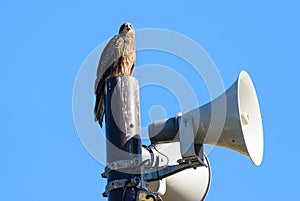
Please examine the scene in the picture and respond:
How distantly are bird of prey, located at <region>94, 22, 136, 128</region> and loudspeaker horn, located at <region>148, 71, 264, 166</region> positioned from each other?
2.12ft

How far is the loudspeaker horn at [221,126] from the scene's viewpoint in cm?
450

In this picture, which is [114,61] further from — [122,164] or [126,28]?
[122,164]

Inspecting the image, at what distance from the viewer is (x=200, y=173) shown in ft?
17.7

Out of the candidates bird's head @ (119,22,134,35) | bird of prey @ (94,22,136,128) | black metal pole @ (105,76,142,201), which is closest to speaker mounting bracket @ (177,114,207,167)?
black metal pole @ (105,76,142,201)

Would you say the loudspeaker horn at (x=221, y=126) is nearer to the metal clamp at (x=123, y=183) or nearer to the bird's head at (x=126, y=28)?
the metal clamp at (x=123, y=183)

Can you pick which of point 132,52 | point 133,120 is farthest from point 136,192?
point 132,52

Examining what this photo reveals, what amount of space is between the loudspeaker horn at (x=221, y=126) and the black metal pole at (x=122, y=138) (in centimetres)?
27

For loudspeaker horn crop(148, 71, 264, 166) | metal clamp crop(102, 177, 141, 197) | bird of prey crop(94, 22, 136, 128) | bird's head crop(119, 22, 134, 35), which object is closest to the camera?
metal clamp crop(102, 177, 141, 197)

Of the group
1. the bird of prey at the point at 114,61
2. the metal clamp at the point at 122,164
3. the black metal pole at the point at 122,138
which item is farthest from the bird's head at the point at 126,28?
the metal clamp at the point at 122,164

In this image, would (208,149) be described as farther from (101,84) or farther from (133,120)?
(101,84)

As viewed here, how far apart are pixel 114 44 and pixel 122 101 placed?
2.20m

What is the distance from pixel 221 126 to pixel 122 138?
0.72m

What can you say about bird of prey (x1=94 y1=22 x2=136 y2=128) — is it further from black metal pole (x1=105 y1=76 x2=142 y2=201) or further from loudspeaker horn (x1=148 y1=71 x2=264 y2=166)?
loudspeaker horn (x1=148 y1=71 x2=264 y2=166)

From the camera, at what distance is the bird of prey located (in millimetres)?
5145
